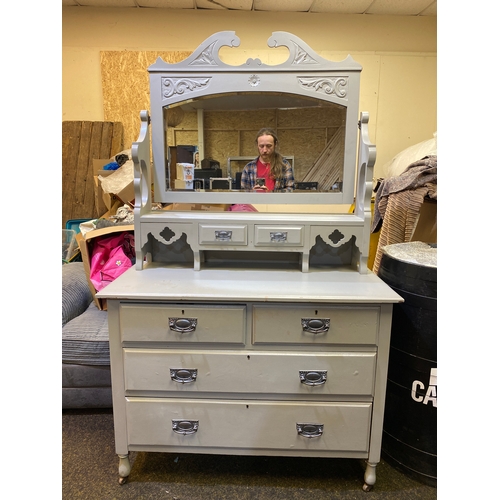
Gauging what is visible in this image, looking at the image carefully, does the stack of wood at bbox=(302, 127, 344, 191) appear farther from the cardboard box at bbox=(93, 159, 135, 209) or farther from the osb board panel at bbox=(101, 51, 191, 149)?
the osb board panel at bbox=(101, 51, 191, 149)

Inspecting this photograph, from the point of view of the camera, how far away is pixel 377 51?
331 centimetres

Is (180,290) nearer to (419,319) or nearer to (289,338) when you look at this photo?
(289,338)

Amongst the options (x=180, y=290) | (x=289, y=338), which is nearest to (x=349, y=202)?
(x=289, y=338)

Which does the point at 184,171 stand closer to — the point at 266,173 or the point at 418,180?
the point at 266,173

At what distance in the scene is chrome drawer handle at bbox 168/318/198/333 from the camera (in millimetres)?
1300

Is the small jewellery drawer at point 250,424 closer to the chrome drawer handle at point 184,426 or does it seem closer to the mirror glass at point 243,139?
the chrome drawer handle at point 184,426

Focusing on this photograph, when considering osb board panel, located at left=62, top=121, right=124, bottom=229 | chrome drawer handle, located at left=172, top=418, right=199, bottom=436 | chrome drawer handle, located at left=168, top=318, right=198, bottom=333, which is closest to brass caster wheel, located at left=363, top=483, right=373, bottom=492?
chrome drawer handle, located at left=172, top=418, right=199, bottom=436

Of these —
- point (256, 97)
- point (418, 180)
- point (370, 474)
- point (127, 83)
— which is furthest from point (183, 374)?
point (127, 83)

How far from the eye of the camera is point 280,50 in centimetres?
322

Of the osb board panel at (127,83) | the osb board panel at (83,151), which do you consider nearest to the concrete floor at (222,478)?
the osb board panel at (83,151)

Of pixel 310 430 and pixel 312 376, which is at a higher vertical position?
pixel 312 376

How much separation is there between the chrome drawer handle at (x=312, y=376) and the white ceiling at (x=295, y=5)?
3.20 metres

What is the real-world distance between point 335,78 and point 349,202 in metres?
0.55

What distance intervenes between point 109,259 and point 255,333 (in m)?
1.11
